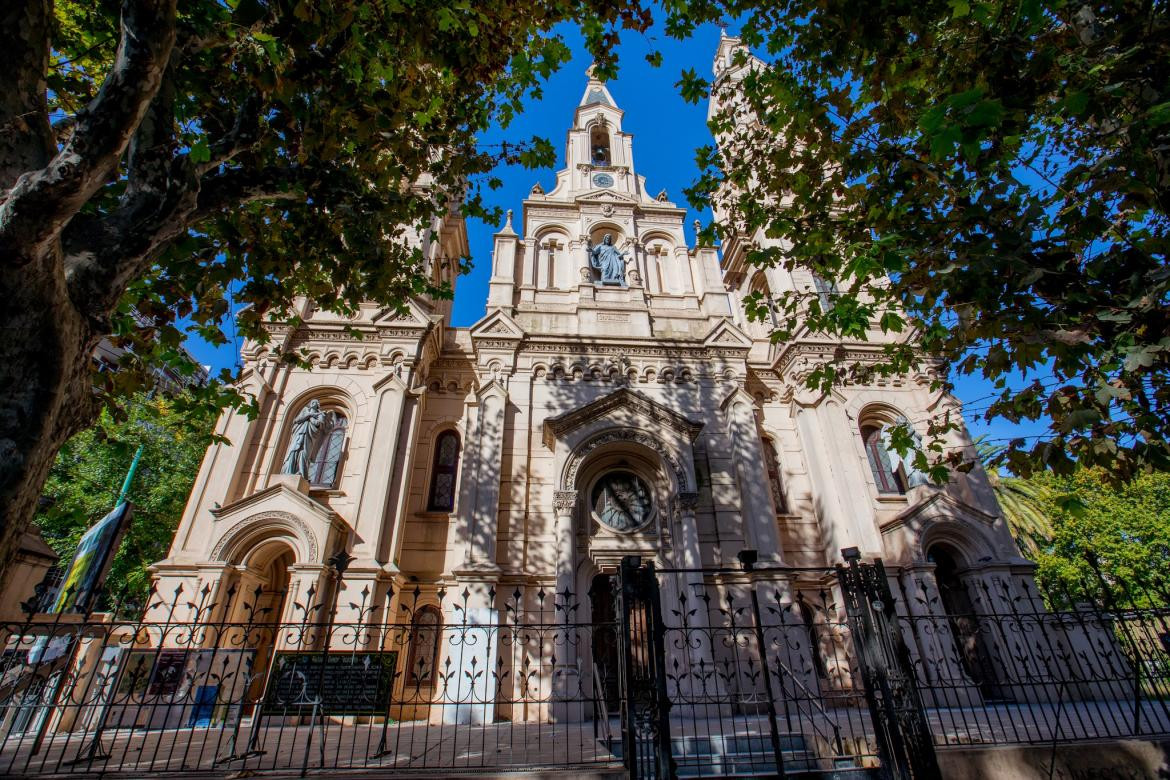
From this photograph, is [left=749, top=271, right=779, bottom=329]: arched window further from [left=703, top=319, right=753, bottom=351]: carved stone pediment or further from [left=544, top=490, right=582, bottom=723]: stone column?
[left=544, top=490, right=582, bottom=723]: stone column

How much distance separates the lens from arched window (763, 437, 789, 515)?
47.8 feet

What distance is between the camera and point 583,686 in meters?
11.3

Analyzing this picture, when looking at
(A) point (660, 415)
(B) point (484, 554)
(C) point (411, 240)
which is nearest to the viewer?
(B) point (484, 554)

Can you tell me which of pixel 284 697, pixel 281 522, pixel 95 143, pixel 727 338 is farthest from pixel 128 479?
pixel 727 338

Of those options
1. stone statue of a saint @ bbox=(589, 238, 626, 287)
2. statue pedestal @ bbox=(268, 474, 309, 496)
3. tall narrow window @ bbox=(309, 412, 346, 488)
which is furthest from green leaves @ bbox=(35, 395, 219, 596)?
stone statue of a saint @ bbox=(589, 238, 626, 287)

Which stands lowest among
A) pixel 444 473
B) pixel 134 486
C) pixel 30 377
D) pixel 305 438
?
pixel 30 377

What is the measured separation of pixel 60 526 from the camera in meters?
19.9

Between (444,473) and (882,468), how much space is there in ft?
40.8

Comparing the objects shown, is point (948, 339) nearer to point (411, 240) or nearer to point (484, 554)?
point (484, 554)

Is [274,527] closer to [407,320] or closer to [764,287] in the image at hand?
[407,320]

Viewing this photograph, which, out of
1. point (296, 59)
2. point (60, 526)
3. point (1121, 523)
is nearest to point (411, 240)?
point (296, 59)

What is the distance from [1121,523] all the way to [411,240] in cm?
2844

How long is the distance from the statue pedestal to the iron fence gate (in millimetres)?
2510

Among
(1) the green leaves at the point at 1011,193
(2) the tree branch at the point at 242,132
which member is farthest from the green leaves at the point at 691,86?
(2) the tree branch at the point at 242,132
